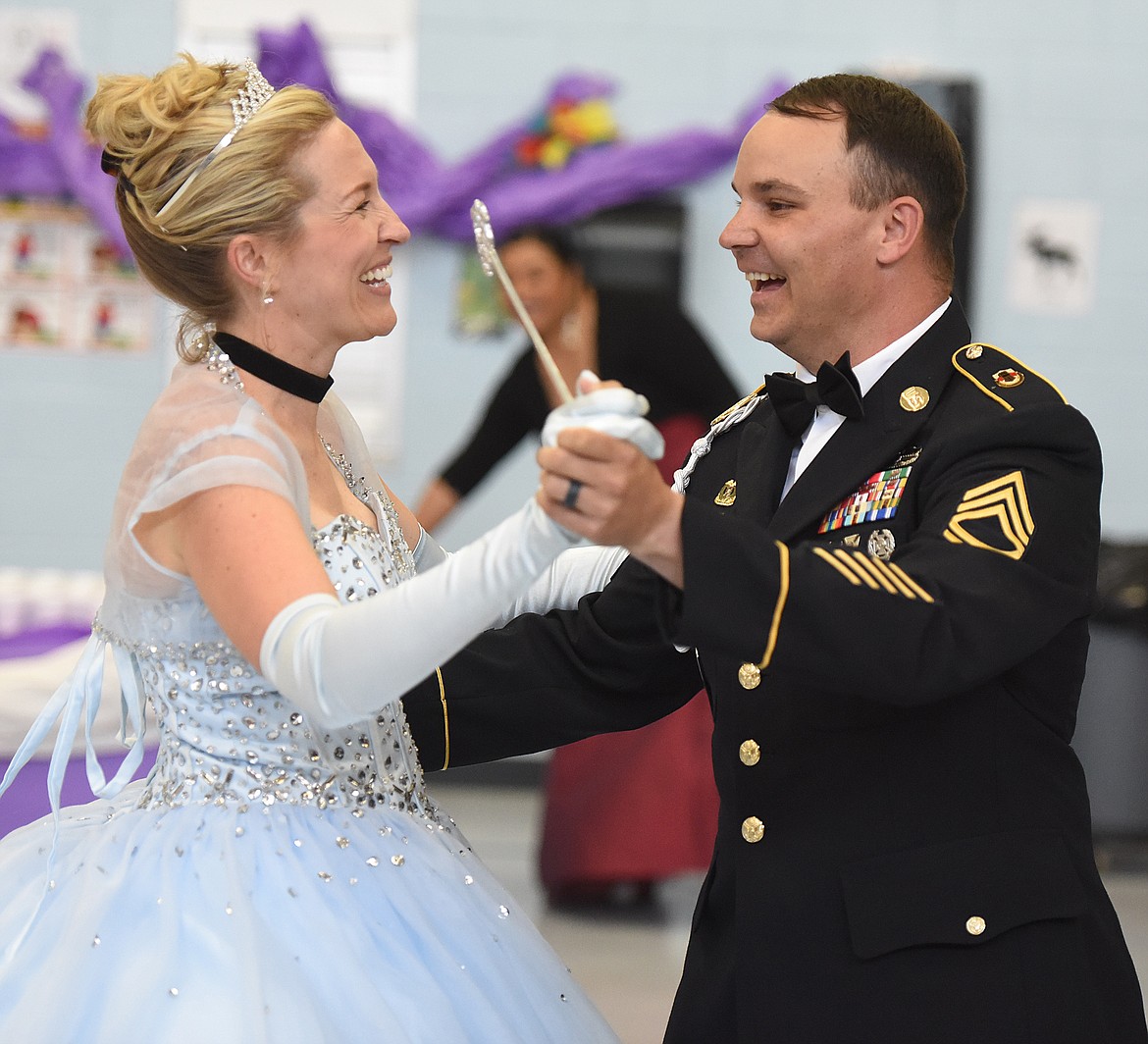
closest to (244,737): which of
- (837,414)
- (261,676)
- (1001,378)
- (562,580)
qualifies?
(261,676)

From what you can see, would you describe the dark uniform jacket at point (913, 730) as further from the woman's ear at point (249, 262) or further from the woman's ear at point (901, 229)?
the woman's ear at point (249, 262)

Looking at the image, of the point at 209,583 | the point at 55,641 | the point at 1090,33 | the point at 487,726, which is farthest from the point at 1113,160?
the point at 209,583

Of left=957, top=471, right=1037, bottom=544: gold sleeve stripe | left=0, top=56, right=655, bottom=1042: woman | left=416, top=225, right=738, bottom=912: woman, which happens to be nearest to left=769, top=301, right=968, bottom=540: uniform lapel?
left=957, top=471, right=1037, bottom=544: gold sleeve stripe

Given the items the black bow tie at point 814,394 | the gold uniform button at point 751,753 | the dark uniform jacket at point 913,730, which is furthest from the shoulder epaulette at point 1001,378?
the gold uniform button at point 751,753

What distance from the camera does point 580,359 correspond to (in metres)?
3.99

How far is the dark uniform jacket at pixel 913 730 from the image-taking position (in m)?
1.27

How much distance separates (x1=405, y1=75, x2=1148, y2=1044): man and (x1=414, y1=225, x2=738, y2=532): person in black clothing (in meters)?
2.07

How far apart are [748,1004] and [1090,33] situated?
427cm

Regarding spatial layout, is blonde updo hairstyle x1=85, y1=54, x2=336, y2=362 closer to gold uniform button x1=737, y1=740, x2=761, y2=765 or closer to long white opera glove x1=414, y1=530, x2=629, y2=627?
long white opera glove x1=414, y1=530, x2=629, y2=627

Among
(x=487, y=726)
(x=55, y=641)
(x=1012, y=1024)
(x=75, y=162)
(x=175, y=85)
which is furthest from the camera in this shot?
(x=75, y=162)

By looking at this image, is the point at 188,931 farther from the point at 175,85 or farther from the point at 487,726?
the point at 175,85

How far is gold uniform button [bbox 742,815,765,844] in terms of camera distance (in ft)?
4.94

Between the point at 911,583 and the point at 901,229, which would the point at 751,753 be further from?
the point at 901,229

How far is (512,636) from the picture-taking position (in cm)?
176
